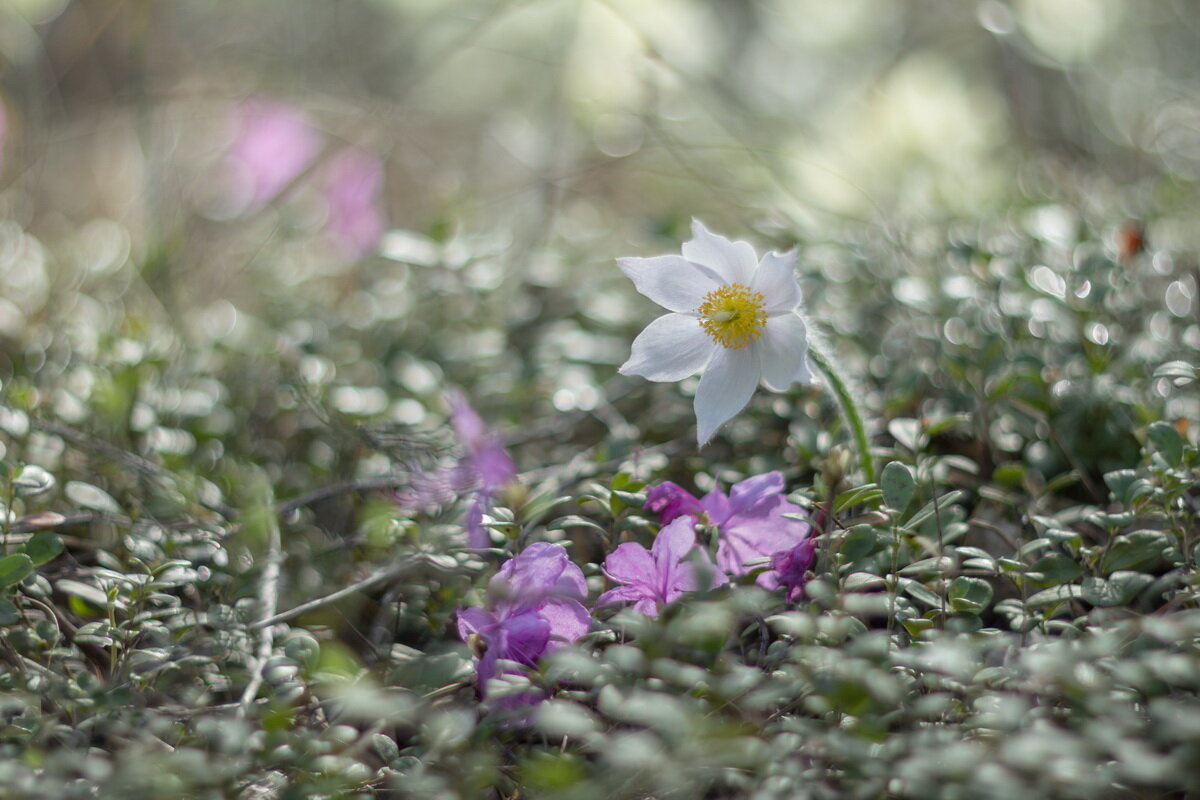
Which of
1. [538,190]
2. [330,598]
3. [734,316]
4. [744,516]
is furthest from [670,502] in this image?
[538,190]

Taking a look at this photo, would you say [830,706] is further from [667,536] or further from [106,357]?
[106,357]

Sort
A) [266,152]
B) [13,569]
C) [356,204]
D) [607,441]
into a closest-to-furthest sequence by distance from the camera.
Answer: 1. [13,569]
2. [607,441]
3. [356,204]
4. [266,152]

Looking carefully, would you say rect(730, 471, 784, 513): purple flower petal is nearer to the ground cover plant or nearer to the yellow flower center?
the ground cover plant

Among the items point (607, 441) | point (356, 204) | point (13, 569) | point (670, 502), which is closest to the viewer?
point (13, 569)

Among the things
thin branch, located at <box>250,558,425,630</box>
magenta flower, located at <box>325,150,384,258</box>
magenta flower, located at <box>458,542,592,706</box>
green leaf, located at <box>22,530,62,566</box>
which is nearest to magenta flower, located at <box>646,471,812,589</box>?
magenta flower, located at <box>458,542,592,706</box>

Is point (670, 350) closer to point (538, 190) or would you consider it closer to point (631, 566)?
point (631, 566)

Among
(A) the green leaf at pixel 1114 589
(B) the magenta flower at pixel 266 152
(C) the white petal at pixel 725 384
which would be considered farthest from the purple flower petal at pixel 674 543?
(B) the magenta flower at pixel 266 152
